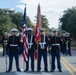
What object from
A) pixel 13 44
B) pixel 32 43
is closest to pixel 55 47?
pixel 32 43

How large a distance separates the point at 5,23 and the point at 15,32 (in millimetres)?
68627

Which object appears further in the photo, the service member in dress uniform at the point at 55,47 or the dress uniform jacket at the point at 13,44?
the service member in dress uniform at the point at 55,47

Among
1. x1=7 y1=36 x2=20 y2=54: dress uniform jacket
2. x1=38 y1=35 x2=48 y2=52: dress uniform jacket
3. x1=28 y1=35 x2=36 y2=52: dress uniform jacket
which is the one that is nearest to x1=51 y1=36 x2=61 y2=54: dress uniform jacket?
x1=38 y1=35 x2=48 y2=52: dress uniform jacket

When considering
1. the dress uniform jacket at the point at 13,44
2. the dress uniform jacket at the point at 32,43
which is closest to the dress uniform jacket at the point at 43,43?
the dress uniform jacket at the point at 32,43

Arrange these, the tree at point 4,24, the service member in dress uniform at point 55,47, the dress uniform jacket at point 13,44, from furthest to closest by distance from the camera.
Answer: the tree at point 4,24 → the service member in dress uniform at point 55,47 → the dress uniform jacket at point 13,44

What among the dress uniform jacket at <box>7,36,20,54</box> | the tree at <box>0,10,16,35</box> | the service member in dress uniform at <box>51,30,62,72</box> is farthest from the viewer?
the tree at <box>0,10,16,35</box>

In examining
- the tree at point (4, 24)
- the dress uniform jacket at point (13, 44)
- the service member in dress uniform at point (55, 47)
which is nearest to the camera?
the dress uniform jacket at point (13, 44)

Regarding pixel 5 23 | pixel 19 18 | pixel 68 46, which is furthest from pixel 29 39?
pixel 19 18

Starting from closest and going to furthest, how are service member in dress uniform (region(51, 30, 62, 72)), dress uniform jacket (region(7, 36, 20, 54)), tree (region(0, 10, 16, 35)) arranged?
dress uniform jacket (region(7, 36, 20, 54))
service member in dress uniform (region(51, 30, 62, 72))
tree (region(0, 10, 16, 35))

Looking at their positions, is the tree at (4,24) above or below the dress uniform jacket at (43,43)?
above

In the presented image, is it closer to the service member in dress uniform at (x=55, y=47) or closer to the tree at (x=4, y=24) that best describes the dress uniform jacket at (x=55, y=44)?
the service member in dress uniform at (x=55, y=47)

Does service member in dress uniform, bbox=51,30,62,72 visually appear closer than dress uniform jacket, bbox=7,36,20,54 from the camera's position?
No

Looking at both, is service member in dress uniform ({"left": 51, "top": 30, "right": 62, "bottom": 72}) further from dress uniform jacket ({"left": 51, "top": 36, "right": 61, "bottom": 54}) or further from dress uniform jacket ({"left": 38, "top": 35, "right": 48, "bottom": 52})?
dress uniform jacket ({"left": 38, "top": 35, "right": 48, "bottom": 52})

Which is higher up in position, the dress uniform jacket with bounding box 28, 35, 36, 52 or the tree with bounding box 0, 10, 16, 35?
the tree with bounding box 0, 10, 16, 35
